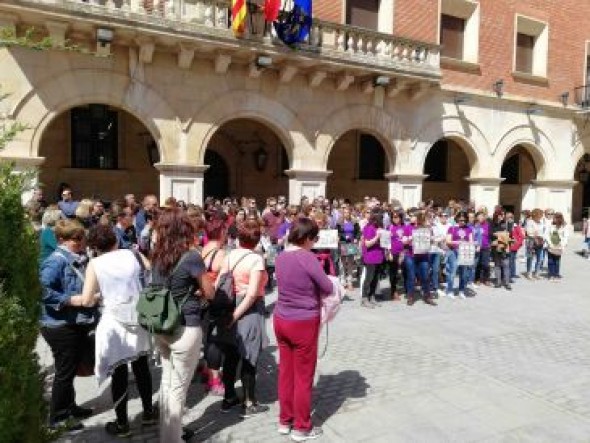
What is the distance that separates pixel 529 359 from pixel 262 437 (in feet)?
13.0

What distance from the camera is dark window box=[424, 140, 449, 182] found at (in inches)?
820

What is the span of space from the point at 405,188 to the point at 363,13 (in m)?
5.28

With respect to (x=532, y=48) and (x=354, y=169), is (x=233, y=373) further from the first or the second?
(x=532, y=48)

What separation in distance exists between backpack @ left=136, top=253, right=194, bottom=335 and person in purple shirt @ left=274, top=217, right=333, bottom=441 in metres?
0.92

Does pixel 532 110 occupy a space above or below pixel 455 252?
above

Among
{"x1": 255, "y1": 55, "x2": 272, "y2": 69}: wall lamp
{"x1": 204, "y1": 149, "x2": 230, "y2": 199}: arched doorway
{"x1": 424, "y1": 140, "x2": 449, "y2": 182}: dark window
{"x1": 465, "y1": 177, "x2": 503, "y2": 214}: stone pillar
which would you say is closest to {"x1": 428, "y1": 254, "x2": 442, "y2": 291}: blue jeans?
{"x1": 255, "y1": 55, "x2": 272, "y2": 69}: wall lamp

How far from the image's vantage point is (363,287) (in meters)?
9.57

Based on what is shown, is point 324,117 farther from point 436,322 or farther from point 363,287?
point 436,322

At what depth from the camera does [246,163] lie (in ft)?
60.6

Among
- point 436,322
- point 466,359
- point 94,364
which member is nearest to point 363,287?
point 436,322

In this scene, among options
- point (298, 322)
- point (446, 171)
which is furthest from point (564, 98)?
point (298, 322)

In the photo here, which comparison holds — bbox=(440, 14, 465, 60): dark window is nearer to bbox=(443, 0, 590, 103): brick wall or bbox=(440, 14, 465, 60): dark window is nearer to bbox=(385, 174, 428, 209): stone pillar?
bbox=(443, 0, 590, 103): brick wall

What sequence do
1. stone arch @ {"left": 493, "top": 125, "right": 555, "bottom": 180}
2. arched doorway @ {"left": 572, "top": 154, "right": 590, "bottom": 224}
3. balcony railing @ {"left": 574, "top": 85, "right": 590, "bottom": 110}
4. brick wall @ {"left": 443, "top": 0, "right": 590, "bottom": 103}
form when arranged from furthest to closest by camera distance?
arched doorway @ {"left": 572, "top": 154, "right": 590, "bottom": 224} < balcony railing @ {"left": 574, "top": 85, "right": 590, "bottom": 110} < stone arch @ {"left": 493, "top": 125, "right": 555, "bottom": 180} < brick wall @ {"left": 443, "top": 0, "right": 590, "bottom": 103}

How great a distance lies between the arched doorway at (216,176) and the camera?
706 inches
